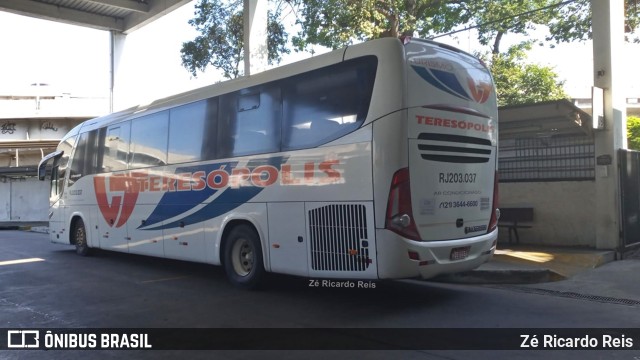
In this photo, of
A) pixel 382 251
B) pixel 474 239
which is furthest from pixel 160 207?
pixel 474 239

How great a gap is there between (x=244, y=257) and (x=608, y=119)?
7.88 meters

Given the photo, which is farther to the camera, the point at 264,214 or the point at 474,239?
the point at 264,214

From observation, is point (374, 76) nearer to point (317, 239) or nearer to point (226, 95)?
point (317, 239)

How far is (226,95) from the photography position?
28.6ft

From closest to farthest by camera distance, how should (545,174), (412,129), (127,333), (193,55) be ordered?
(127,333)
(412,129)
(545,174)
(193,55)

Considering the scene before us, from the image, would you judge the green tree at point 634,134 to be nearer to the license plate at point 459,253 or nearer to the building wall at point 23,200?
the license plate at point 459,253

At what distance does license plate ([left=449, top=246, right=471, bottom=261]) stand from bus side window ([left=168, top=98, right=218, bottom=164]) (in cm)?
435

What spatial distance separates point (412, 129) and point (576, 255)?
18.8ft

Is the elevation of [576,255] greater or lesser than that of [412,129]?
lesser

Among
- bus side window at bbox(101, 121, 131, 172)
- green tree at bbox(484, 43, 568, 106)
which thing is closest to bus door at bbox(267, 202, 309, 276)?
bus side window at bbox(101, 121, 131, 172)

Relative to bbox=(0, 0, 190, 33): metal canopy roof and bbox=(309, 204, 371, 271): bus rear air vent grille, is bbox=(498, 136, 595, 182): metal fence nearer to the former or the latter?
bbox=(309, 204, 371, 271): bus rear air vent grille

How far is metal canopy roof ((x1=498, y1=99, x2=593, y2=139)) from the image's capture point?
1066cm

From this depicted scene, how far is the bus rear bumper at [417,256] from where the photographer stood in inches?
247

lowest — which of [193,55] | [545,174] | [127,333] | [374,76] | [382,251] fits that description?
[127,333]
